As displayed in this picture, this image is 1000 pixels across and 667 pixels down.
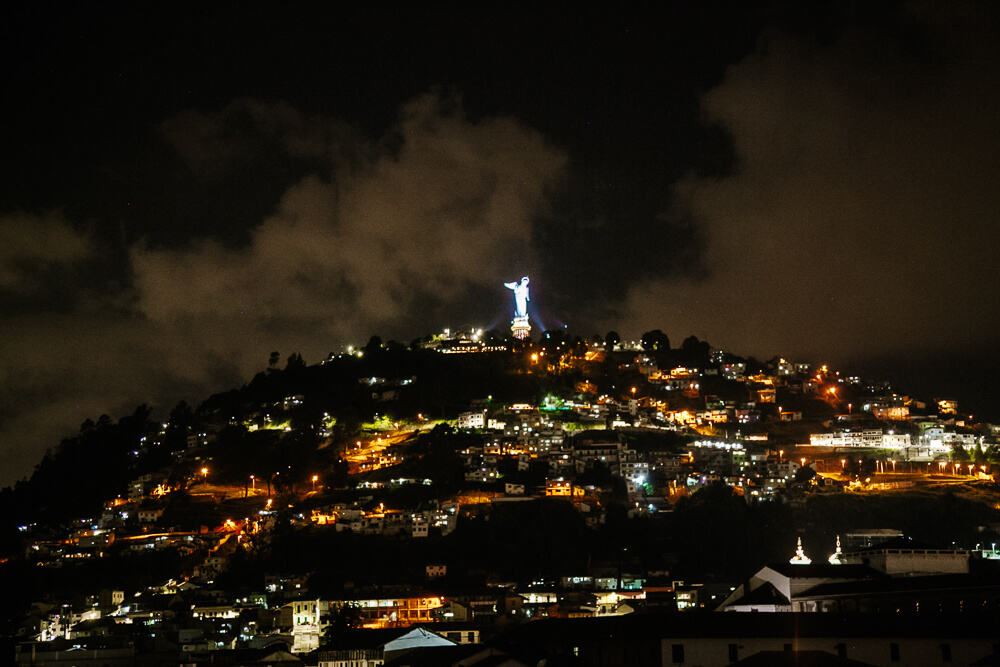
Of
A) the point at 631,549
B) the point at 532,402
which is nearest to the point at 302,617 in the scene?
the point at 631,549

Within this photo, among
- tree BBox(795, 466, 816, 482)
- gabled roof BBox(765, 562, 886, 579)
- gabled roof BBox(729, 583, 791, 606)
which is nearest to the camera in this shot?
gabled roof BBox(729, 583, 791, 606)

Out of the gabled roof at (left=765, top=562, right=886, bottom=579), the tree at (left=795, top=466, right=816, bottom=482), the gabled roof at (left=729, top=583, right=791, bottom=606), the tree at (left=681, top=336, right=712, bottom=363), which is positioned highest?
the tree at (left=681, top=336, right=712, bottom=363)

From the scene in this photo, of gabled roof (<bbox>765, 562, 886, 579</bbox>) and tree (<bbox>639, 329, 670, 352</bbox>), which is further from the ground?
tree (<bbox>639, 329, 670, 352</bbox>)

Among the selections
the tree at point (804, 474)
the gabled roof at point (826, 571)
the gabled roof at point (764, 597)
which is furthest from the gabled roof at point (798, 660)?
the tree at point (804, 474)

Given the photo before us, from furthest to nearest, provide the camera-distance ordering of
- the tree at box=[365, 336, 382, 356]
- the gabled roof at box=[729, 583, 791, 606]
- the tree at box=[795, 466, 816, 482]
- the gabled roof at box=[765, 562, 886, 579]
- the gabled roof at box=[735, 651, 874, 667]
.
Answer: the tree at box=[365, 336, 382, 356], the tree at box=[795, 466, 816, 482], the gabled roof at box=[765, 562, 886, 579], the gabled roof at box=[729, 583, 791, 606], the gabled roof at box=[735, 651, 874, 667]

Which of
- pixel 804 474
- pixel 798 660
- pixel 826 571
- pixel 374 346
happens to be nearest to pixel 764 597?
pixel 826 571

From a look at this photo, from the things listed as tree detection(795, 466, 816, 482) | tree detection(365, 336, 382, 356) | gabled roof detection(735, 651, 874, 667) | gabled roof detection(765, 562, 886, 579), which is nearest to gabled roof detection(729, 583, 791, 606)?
gabled roof detection(765, 562, 886, 579)

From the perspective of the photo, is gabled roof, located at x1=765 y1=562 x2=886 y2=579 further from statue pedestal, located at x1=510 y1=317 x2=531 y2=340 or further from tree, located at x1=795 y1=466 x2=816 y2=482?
statue pedestal, located at x1=510 y1=317 x2=531 y2=340

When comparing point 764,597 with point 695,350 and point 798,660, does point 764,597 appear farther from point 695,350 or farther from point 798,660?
point 695,350

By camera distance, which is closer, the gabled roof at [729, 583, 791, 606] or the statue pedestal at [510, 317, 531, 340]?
the gabled roof at [729, 583, 791, 606]
